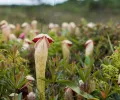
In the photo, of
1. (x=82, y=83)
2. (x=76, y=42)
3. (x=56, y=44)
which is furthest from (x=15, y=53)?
(x=76, y=42)

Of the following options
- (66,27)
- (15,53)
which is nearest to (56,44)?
(15,53)

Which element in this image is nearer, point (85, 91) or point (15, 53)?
point (85, 91)

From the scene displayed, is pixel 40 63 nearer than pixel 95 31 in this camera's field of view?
Yes

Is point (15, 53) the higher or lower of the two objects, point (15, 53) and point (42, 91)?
the higher

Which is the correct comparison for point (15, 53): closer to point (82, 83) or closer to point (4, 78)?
point (4, 78)

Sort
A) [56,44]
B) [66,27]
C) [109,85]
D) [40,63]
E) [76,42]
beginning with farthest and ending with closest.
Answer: [66,27] < [76,42] < [56,44] < [40,63] < [109,85]

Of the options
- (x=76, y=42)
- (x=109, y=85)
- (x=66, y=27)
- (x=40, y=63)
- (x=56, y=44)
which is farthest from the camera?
(x=66, y=27)

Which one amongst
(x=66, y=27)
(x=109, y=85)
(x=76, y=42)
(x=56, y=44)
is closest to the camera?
(x=109, y=85)

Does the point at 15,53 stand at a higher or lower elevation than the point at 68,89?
higher

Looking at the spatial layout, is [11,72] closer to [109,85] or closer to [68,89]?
[68,89]
